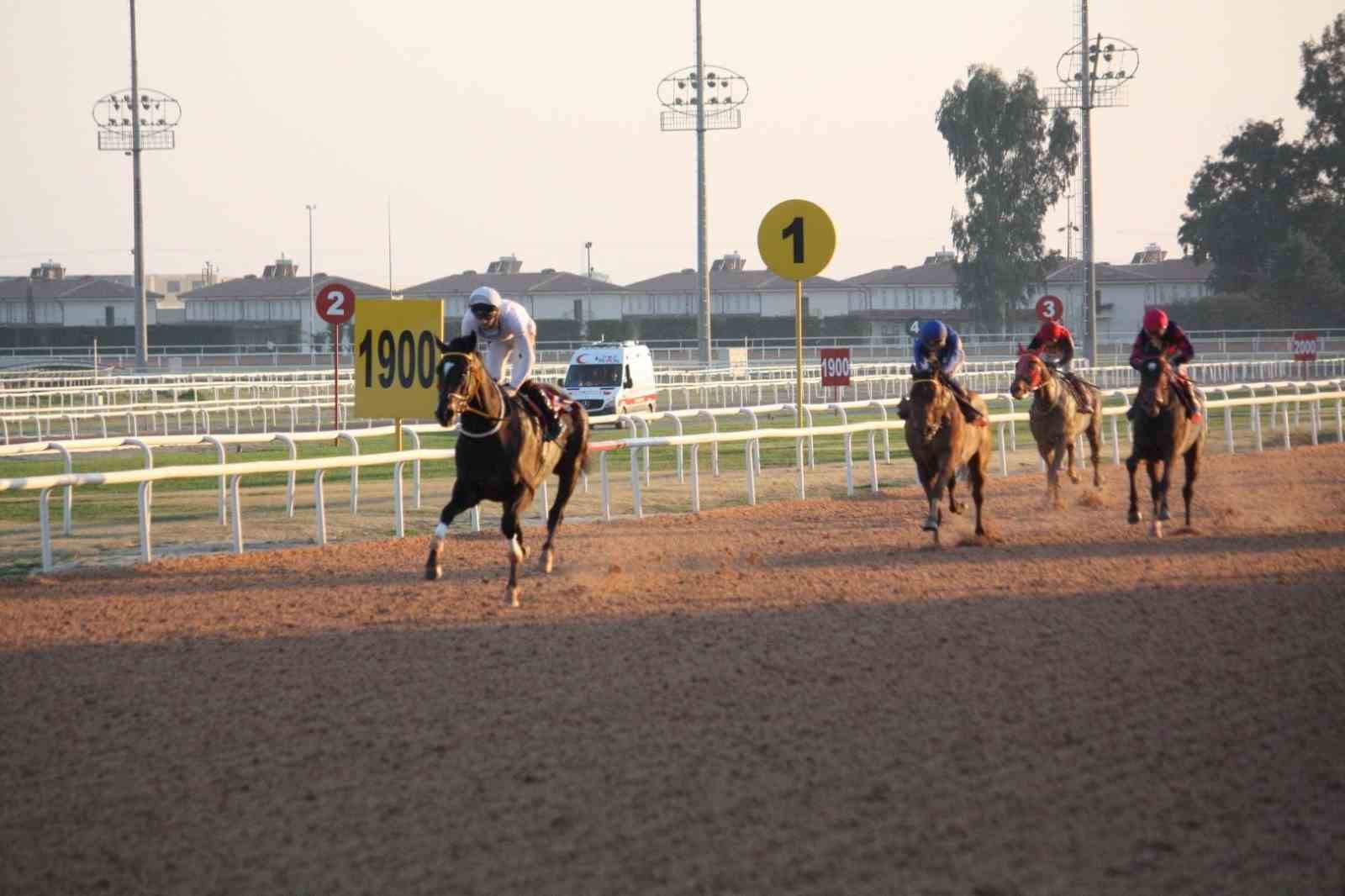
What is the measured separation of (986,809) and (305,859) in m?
2.12

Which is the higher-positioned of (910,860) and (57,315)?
(57,315)

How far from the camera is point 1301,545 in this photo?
42.7ft

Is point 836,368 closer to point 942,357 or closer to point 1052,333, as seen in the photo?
point 1052,333

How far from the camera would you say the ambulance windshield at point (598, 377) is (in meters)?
33.5

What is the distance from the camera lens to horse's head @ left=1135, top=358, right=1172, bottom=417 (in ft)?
45.9

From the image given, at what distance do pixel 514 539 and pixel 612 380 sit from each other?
2290cm

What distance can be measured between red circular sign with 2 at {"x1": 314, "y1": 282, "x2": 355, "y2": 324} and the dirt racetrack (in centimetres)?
647

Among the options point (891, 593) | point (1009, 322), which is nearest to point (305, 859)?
point (891, 593)

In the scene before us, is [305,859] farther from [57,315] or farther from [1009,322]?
[57,315]

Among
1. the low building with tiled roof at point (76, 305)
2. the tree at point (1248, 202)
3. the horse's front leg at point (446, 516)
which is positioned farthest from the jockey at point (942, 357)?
the low building with tiled roof at point (76, 305)

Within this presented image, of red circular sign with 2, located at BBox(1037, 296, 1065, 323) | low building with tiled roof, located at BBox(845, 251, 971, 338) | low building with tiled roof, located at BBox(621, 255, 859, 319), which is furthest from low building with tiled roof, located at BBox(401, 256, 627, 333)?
red circular sign with 2, located at BBox(1037, 296, 1065, 323)

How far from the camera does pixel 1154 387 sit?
46.1ft

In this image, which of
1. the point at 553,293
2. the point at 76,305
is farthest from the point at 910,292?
the point at 76,305

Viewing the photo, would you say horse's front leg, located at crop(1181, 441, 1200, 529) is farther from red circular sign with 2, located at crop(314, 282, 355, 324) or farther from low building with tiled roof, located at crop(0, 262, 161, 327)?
low building with tiled roof, located at crop(0, 262, 161, 327)
